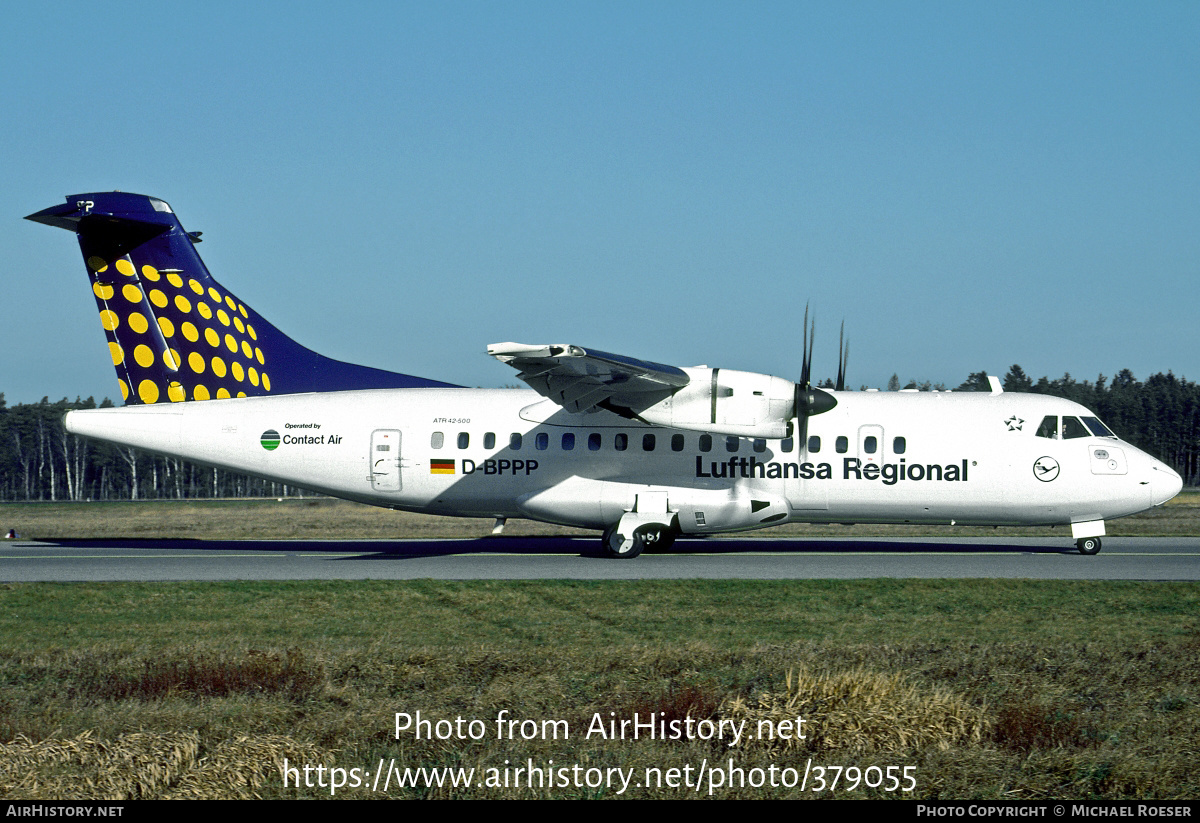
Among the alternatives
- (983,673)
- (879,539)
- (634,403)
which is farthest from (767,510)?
(983,673)

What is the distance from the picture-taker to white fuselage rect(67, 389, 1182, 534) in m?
21.2

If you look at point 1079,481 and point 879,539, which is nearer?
point 1079,481

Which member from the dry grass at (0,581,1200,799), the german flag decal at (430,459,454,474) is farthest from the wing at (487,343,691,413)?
the dry grass at (0,581,1200,799)

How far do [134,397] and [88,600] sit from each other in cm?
749

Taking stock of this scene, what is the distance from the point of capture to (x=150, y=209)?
2228 centimetres

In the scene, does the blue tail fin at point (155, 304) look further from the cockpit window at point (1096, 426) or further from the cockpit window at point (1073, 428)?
the cockpit window at point (1096, 426)

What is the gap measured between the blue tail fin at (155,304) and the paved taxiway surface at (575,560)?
381cm

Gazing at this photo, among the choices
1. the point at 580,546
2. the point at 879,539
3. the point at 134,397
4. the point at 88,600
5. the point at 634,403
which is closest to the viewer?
the point at 88,600

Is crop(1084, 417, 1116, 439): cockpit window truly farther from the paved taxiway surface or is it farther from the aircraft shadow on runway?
the aircraft shadow on runway

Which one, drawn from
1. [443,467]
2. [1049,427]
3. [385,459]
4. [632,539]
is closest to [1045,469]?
[1049,427]

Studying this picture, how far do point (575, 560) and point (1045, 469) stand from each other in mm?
10004

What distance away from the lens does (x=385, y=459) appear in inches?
861

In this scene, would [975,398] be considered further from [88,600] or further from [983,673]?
[88,600]

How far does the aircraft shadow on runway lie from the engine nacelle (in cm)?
382
